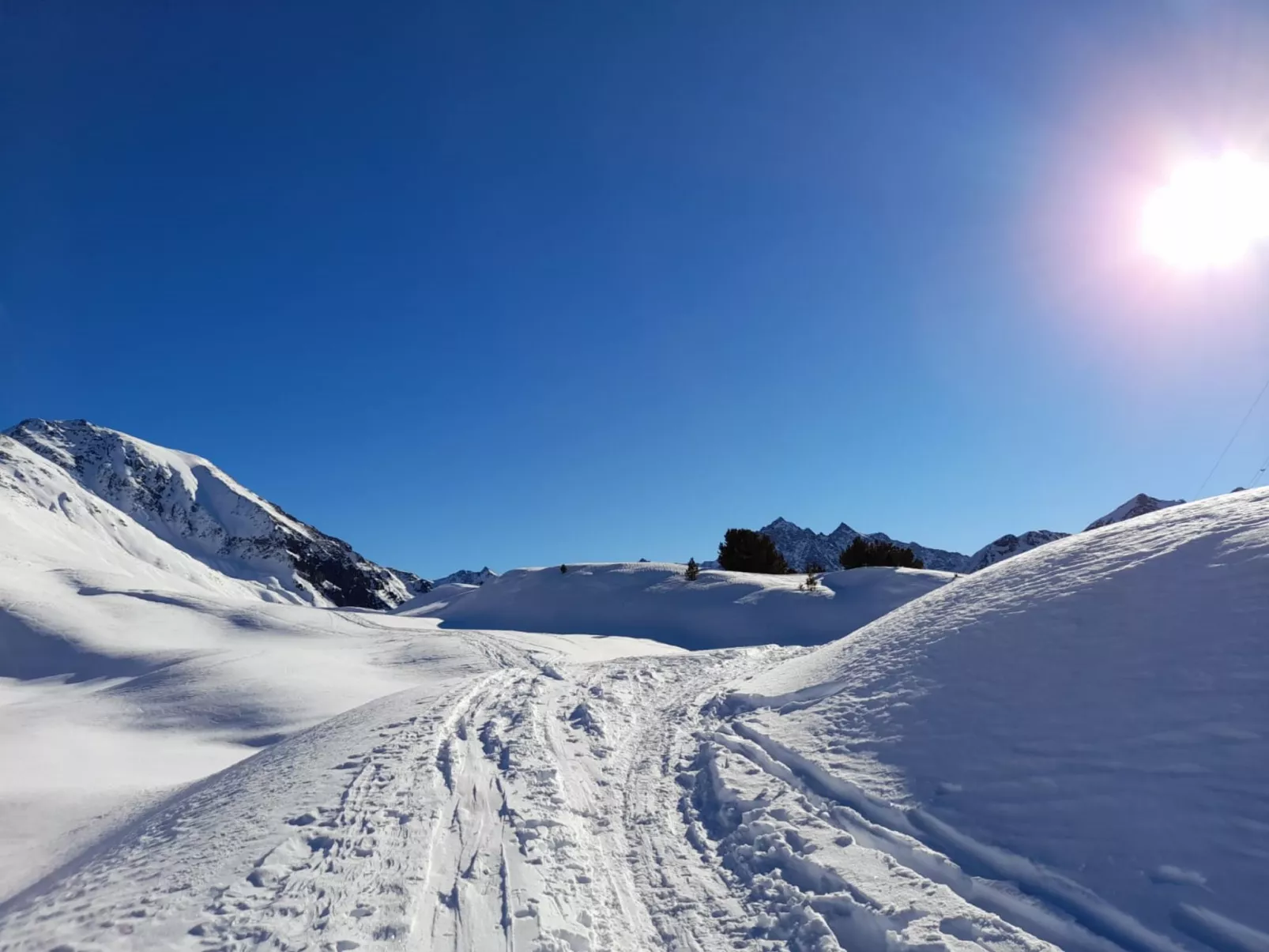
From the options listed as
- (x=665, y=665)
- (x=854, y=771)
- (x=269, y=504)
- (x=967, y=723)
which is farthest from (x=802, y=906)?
(x=269, y=504)

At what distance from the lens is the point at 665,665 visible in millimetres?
17094

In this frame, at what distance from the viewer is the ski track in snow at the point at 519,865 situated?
442cm

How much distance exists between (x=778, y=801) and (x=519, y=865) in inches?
108

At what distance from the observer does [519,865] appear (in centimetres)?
549

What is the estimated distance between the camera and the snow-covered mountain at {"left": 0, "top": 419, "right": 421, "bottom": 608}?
159875 millimetres

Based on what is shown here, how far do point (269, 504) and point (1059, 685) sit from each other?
227m

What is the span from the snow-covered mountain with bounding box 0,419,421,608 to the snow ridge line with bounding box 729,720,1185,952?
176985 mm

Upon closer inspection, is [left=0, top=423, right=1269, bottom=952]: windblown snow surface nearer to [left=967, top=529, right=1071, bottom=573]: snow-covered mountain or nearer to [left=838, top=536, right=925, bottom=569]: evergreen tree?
[left=838, top=536, right=925, bottom=569]: evergreen tree

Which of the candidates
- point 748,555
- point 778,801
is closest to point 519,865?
point 778,801

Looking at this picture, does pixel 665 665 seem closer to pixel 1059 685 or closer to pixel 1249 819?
pixel 1059 685

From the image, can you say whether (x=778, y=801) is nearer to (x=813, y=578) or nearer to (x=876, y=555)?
(x=813, y=578)

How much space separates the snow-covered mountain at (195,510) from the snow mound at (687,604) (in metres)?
Result: 149

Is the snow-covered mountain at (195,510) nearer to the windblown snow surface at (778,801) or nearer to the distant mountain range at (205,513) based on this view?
the distant mountain range at (205,513)

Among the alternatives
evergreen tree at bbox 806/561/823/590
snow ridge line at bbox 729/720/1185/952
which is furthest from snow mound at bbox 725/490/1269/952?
evergreen tree at bbox 806/561/823/590
